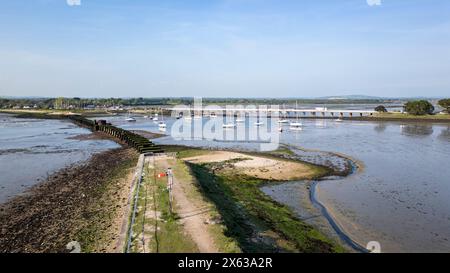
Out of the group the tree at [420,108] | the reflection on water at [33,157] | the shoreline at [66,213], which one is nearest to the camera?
the shoreline at [66,213]

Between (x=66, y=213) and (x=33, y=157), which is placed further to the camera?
(x=33, y=157)

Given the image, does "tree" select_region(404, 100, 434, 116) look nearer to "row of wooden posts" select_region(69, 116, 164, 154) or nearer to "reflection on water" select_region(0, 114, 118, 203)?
"row of wooden posts" select_region(69, 116, 164, 154)

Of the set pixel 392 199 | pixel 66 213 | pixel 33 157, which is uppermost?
pixel 33 157

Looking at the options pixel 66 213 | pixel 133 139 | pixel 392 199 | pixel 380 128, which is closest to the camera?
pixel 66 213

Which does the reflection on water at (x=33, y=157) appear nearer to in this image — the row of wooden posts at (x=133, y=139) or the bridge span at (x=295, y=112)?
the row of wooden posts at (x=133, y=139)

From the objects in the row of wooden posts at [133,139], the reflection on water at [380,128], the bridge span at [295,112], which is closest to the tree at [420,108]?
the bridge span at [295,112]

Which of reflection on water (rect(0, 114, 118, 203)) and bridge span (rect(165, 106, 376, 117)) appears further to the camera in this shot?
bridge span (rect(165, 106, 376, 117))

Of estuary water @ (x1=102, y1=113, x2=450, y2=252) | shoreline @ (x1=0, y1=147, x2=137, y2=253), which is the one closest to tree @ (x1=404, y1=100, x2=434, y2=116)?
estuary water @ (x1=102, y1=113, x2=450, y2=252)

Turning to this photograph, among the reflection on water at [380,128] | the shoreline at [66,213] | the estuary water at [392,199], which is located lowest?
the estuary water at [392,199]

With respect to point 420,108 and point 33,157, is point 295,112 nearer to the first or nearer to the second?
point 420,108

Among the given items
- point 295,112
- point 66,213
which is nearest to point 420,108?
point 295,112

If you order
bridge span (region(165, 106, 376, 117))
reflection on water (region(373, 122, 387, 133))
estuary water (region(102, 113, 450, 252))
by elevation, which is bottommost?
estuary water (region(102, 113, 450, 252))

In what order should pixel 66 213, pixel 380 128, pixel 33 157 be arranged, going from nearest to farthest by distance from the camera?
1. pixel 66 213
2. pixel 33 157
3. pixel 380 128

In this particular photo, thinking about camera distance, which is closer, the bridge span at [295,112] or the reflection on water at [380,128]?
the reflection on water at [380,128]
